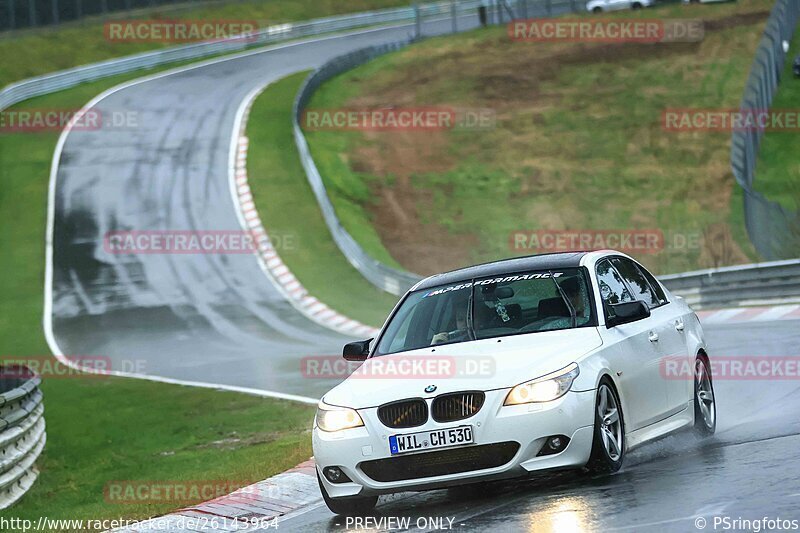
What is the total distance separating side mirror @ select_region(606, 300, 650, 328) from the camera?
920 centimetres

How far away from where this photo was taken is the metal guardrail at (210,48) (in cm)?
5009

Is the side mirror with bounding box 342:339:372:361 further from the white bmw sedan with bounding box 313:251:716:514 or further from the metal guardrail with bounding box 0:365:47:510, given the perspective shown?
the metal guardrail with bounding box 0:365:47:510

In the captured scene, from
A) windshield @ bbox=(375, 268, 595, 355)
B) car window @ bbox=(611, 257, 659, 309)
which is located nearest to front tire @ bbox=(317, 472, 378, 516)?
windshield @ bbox=(375, 268, 595, 355)

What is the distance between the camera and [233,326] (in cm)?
2717

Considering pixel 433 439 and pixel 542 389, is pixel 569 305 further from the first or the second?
pixel 433 439

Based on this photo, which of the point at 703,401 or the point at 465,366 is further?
the point at 703,401

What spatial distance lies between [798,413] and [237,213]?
25986mm

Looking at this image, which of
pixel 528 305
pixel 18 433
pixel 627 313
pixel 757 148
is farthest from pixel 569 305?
pixel 757 148

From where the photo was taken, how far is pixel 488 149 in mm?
42469

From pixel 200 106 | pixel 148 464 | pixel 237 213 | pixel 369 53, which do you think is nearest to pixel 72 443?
pixel 148 464

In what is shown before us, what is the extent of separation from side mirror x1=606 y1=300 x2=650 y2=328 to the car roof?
0.51 m

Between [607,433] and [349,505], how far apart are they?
5.62ft

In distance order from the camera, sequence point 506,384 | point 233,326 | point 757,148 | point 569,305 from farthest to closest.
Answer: point 757,148 < point 233,326 < point 569,305 < point 506,384

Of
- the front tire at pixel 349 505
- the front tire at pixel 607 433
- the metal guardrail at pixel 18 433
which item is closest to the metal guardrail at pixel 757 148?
the metal guardrail at pixel 18 433
